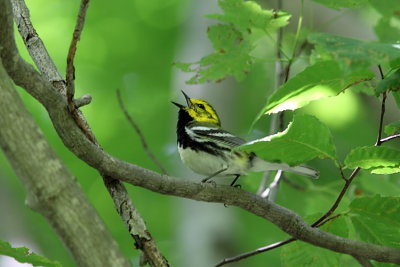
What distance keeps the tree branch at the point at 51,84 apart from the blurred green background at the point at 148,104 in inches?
137

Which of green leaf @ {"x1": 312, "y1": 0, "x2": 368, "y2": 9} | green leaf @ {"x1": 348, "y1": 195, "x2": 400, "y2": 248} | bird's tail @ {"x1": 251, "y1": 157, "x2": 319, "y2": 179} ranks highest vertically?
green leaf @ {"x1": 312, "y1": 0, "x2": 368, "y2": 9}

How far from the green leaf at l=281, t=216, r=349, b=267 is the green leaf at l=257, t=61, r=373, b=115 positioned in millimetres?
856

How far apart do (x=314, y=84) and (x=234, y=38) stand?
4.11 feet

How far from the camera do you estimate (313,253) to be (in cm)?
283

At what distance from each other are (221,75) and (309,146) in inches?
47.7

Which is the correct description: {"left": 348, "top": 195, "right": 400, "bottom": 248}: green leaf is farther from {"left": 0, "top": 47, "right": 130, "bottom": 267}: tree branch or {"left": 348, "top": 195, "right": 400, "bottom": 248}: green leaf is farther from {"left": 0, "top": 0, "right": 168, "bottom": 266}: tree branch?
{"left": 0, "top": 47, "right": 130, "bottom": 267}: tree branch

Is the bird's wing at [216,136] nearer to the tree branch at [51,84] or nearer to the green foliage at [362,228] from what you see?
the green foliage at [362,228]

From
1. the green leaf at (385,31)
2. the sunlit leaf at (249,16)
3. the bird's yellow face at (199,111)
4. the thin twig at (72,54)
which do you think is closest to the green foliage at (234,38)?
the sunlit leaf at (249,16)

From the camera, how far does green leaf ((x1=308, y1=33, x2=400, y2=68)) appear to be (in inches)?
66.0

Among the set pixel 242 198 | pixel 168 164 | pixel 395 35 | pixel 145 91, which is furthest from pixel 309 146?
pixel 145 91

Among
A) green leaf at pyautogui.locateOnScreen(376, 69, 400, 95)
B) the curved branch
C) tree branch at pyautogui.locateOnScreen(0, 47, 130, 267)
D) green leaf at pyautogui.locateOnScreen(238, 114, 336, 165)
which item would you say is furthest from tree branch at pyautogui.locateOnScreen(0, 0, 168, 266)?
green leaf at pyautogui.locateOnScreen(376, 69, 400, 95)

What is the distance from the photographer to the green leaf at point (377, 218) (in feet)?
8.19

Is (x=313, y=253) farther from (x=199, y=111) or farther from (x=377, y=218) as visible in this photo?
(x=199, y=111)

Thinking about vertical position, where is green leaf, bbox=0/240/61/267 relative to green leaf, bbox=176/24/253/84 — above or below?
below
